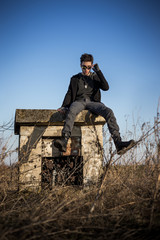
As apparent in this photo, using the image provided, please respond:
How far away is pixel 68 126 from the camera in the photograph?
332cm

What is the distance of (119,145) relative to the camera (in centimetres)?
317

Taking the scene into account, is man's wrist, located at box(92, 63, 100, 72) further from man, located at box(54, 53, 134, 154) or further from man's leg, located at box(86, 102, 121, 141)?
man's leg, located at box(86, 102, 121, 141)

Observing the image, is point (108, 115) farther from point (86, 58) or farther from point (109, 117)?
point (86, 58)

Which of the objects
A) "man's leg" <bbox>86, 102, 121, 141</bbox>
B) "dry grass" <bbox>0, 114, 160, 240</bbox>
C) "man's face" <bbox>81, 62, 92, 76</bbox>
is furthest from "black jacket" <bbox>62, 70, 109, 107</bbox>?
"dry grass" <bbox>0, 114, 160, 240</bbox>

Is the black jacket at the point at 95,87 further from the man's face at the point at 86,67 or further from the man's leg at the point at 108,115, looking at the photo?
the man's leg at the point at 108,115

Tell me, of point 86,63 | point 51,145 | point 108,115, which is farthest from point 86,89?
point 51,145

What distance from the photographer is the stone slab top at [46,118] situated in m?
3.54

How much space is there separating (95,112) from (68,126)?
54 cm

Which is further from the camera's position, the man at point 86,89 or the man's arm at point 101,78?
the man's arm at point 101,78

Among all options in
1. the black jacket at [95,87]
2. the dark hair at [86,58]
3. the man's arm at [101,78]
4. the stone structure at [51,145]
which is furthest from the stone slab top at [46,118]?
the dark hair at [86,58]

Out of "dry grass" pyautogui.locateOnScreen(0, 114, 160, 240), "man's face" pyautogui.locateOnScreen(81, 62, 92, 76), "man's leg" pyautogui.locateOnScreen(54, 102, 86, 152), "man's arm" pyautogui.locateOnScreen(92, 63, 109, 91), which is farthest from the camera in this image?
"man's face" pyautogui.locateOnScreen(81, 62, 92, 76)

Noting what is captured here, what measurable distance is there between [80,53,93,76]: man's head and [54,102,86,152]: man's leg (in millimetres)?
791

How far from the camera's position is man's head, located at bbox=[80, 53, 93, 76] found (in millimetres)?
4065

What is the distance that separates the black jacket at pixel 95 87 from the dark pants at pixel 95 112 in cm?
37
